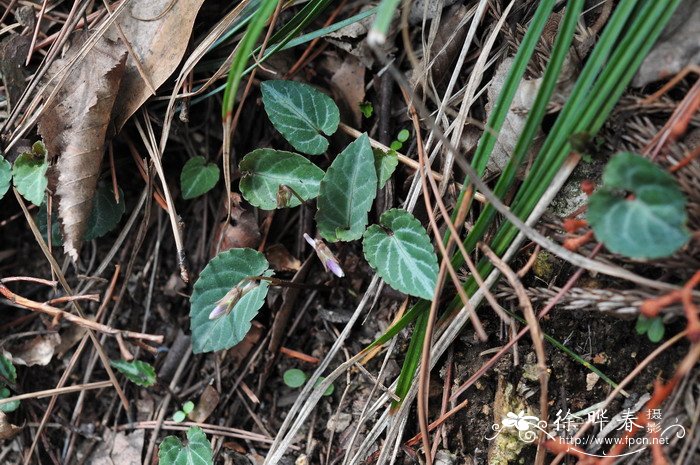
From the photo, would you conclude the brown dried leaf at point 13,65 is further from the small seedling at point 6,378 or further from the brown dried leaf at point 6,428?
the brown dried leaf at point 6,428

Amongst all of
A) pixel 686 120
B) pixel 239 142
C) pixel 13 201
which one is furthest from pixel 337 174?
pixel 13 201

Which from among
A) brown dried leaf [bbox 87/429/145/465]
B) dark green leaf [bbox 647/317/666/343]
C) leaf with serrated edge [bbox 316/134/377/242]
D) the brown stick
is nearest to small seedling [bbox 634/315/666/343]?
dark green leaf [bbox 647/317/666/343]

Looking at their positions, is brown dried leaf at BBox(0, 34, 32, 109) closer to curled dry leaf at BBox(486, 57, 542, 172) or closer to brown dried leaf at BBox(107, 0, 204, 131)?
brown dried leaf at BBox(107, 0, 204, 131)

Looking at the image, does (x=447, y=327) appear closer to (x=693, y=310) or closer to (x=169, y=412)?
(x=693, y=310)

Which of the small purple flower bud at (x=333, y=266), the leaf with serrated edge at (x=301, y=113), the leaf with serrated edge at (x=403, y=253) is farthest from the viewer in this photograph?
the leaf with serrated edge at (x=301, y=113)

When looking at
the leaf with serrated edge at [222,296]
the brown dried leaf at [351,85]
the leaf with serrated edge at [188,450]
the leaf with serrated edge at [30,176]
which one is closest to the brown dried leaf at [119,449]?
the leaf with serrated edge at [188,450]
